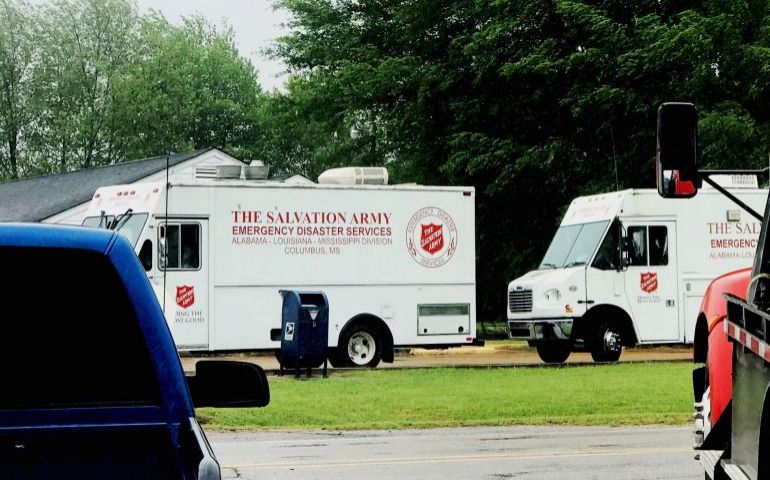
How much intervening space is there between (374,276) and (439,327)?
4.66 feet

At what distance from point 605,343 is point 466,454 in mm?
14131

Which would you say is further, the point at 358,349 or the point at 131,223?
the point at 358,349

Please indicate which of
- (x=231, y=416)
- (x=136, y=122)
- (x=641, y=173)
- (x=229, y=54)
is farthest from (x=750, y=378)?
(x=229, y=54)

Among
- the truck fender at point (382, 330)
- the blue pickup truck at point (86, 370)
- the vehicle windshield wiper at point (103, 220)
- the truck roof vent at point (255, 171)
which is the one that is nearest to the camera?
the blue pickup truck at point (86, 370)

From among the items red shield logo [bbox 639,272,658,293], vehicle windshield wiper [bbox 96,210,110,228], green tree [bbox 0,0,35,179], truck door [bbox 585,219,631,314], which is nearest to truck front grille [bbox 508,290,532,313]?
truck door [bbox 585,219,631,314]

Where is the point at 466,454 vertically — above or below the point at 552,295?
below

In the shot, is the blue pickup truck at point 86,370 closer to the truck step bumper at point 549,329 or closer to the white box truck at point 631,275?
the truck step bumper at point 549,329

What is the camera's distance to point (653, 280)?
27.1 m

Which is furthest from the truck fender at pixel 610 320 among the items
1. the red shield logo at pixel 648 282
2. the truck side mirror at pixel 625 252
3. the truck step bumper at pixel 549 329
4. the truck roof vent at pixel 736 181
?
the truck roof vent at pixel 736 181

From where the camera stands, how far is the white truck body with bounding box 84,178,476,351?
2480cm

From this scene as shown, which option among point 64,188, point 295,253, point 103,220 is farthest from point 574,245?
point 64,188

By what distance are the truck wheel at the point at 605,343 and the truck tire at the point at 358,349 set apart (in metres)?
3.73

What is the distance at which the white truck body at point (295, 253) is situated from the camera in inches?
976

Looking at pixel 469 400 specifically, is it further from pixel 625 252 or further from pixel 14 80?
pixel 14 80
